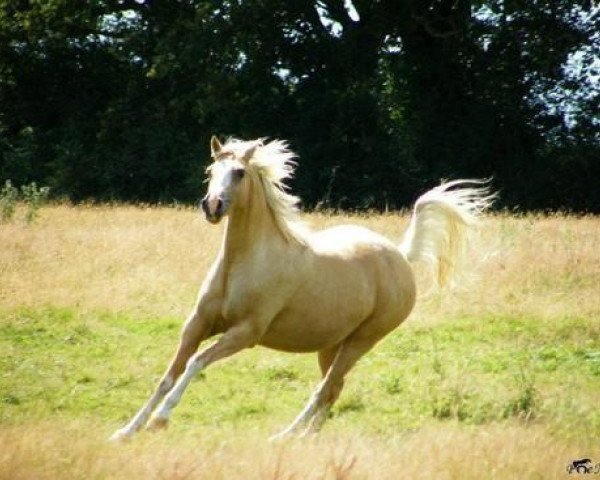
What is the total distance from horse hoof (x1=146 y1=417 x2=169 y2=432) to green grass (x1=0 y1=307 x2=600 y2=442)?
68cm

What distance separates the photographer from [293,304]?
824cm

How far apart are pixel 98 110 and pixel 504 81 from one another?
1336 centimetres

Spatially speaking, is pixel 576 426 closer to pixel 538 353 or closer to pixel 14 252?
pixel 538 353

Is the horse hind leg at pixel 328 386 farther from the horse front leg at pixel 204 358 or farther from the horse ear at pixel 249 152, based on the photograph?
the horse ear at pixel 249 152

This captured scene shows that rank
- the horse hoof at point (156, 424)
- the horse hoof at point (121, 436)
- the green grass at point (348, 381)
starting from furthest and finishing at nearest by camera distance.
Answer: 1. the green grass at point (348, 381)
2. the horse hoof at point (156, 424)
3. the horse hoof at point (121, 436)

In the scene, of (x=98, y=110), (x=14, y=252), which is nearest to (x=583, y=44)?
(x=98, y=110)

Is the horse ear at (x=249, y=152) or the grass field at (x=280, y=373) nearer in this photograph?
the grass field at (x=280, y=373)

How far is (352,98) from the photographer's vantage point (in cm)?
3155

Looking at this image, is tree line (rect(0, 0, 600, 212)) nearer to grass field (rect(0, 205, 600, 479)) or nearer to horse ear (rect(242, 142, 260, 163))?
grass field (rect(0, 205, 600, 479))

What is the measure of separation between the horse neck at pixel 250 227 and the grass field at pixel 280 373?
4.42 ft

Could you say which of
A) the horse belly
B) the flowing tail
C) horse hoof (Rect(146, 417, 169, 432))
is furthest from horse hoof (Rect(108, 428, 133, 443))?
the flowing tail

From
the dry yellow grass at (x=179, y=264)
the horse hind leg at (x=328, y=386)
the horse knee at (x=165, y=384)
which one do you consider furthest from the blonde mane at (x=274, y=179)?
the dry yellow grass at (x=179, y=264)

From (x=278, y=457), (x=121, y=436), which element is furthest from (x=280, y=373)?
(x=278, y=457)

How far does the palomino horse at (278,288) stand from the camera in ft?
25.4
